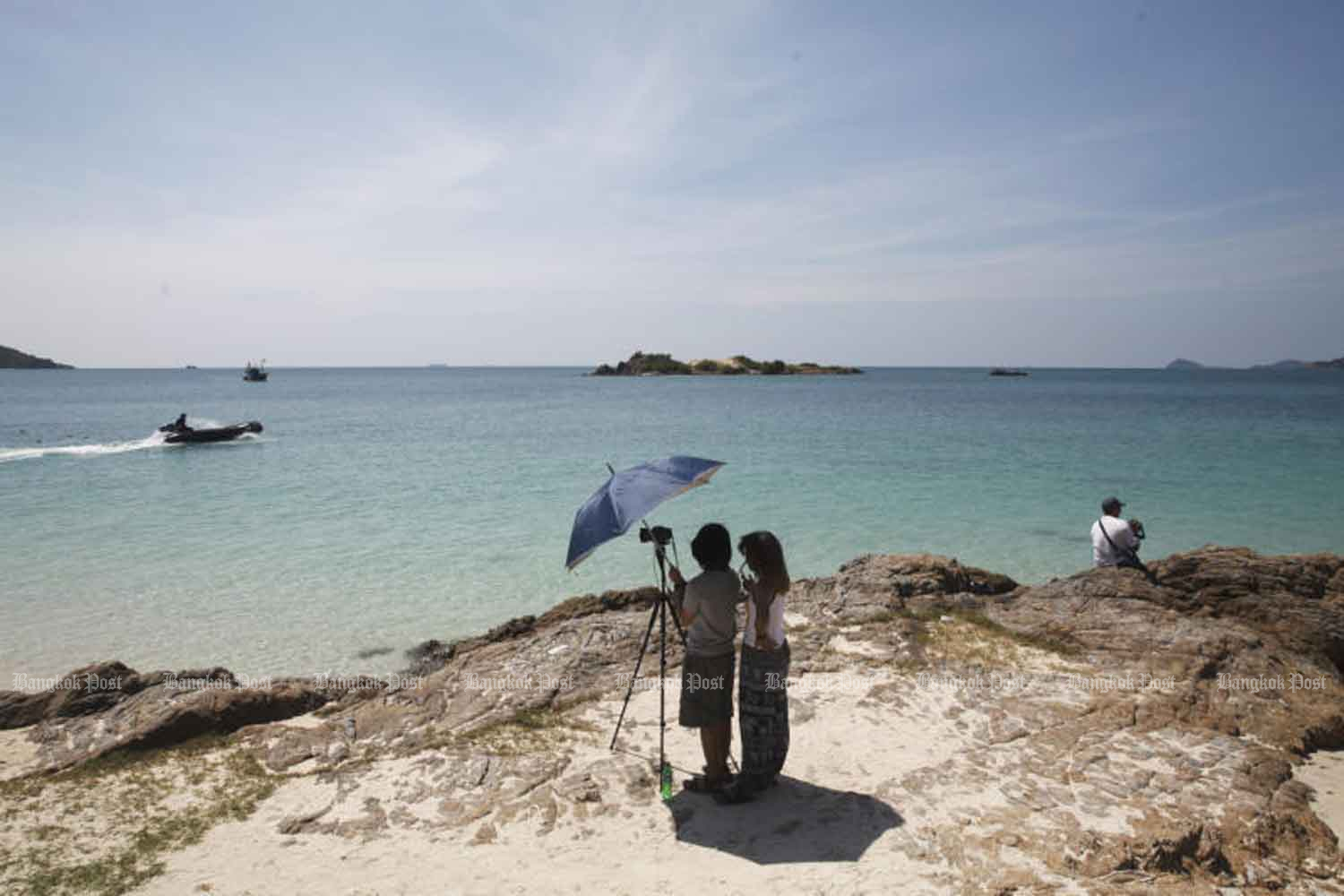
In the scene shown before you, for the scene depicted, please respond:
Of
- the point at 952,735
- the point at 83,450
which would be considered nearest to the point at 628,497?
the point at 952,735

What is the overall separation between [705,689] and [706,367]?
164 m

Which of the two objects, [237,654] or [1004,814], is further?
[237,654]

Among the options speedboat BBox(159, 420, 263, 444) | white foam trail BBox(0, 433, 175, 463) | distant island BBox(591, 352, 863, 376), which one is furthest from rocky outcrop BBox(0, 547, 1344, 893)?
distant island BBox(591, 352, 863, 376)

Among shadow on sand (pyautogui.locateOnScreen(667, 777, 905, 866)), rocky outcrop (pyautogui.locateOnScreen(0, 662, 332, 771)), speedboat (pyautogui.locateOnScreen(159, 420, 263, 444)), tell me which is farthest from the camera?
speedboat (pyautogui.locateOnScreen(159, 420, 263, 444))

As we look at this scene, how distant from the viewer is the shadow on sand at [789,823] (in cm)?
492

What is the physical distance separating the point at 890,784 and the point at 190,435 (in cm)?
4672

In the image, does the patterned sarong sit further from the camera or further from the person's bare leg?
the camera

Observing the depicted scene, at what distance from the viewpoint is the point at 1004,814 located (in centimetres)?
526

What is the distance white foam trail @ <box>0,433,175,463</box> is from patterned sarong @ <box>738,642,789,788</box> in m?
43.8

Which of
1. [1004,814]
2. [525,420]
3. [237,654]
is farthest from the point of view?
[525,420]

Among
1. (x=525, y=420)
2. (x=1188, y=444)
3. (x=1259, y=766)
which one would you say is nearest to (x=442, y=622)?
(x=1259, y=766)

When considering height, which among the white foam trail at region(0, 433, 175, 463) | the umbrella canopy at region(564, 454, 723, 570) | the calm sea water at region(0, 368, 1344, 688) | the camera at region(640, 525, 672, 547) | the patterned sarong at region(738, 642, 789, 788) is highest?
the umbrella canopy at region(564, 454, 723, 570)

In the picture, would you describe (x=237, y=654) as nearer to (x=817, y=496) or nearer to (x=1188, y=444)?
(x=817, y=496)

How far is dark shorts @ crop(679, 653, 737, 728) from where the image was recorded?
17.6 ft
